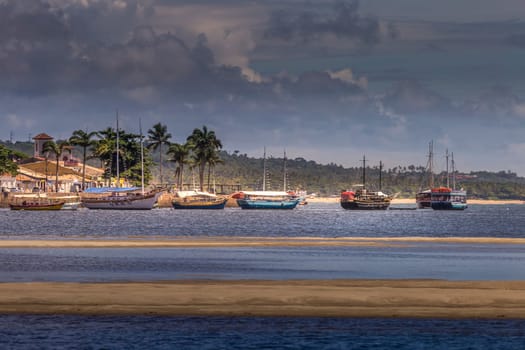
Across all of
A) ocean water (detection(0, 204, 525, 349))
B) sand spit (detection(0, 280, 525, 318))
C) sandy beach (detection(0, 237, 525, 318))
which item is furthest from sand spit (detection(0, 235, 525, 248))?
sand spit (detection(0, 280, 525, 318))

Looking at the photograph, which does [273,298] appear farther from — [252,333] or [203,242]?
[203,242]

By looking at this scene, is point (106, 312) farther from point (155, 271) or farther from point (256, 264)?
point (256, 264)

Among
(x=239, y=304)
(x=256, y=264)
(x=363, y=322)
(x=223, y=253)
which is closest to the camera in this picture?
(x=363, y=322)

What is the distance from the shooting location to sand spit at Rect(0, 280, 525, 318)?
3747cm

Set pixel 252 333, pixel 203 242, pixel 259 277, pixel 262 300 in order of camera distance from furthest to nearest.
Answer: pixel 203 242 < pixel 259 277 < pixel 262 300 < pixel 252 333

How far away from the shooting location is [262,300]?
39.5 meters

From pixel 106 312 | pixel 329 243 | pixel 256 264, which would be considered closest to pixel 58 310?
pixel 106 312

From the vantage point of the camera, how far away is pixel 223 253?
7244 centimetres

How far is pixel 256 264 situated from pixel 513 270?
15.7 m

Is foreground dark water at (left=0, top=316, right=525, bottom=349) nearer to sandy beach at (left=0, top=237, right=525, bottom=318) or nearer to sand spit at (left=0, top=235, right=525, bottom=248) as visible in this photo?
sandy beach at (left=0, top=237, right=525, bottom=318)

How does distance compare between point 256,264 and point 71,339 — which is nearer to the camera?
point 71,339

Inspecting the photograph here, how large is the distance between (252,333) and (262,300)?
19.4ft

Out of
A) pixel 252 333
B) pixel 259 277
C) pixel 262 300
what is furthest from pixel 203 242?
pixel 252 333

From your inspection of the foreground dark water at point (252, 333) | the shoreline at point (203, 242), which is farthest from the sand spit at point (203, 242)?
the foreground dark water at point (252, 333)
